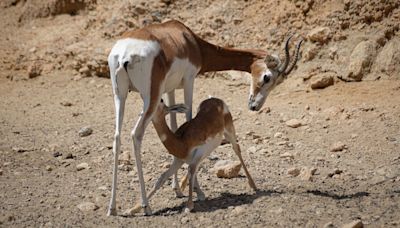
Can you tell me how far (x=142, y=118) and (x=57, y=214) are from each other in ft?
4.74

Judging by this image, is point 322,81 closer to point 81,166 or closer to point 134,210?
point 81,166

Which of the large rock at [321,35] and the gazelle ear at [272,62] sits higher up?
the gazelle ear at [272,62]

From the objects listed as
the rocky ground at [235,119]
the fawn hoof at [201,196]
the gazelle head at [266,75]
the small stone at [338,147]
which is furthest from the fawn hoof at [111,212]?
the small stone at [338,147]

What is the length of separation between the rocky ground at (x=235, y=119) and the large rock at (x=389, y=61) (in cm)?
2

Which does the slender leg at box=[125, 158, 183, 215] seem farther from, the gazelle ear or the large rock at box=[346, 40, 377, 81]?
the large rock at box=[346, 40, 377, 81]

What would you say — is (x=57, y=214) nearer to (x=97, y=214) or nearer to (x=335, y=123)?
(x=97, y=214)

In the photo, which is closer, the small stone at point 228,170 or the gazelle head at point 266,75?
the small stone at point 228,170

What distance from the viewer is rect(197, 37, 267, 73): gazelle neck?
8.90 m

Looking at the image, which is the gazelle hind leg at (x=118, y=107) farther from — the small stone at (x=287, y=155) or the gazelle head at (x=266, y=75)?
the small stone at (x=287, y=155)

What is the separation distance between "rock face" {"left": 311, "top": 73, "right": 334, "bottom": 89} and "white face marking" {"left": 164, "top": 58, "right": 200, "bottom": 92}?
14.4 feet

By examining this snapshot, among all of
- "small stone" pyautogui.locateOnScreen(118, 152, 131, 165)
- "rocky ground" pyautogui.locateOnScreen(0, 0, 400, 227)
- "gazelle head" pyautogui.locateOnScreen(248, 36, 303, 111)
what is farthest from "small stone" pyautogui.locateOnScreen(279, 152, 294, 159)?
"small stone" pyautogui.locateOnScreen(118, 152, 131, 165)

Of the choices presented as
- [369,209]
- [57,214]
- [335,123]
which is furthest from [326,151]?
[57,214]

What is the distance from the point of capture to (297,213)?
6.82 m

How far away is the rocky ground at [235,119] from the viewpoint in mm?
7262
